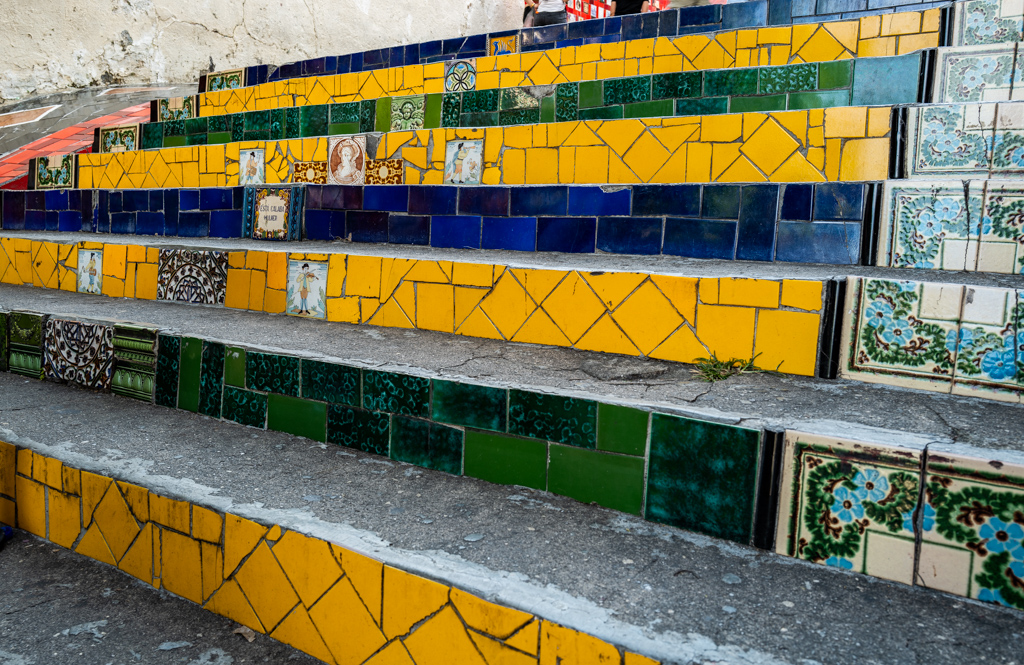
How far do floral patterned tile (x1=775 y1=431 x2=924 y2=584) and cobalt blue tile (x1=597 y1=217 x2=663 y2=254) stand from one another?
0.89 m

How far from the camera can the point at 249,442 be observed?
134 centimetres

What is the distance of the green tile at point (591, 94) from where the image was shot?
2.42m

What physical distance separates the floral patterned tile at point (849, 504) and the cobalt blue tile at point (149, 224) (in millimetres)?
2604

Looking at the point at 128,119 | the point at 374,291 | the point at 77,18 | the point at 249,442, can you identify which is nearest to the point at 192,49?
the point at 77,18

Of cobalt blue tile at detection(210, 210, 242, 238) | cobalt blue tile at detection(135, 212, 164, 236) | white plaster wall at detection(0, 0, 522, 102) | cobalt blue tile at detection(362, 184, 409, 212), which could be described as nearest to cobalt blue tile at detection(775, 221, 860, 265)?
cobalt blue tile at detection(362, 184, 409, 212)

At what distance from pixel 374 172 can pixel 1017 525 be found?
2.12 metres

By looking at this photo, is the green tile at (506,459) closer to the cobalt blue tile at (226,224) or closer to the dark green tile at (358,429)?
the dark green tile at (358,429)

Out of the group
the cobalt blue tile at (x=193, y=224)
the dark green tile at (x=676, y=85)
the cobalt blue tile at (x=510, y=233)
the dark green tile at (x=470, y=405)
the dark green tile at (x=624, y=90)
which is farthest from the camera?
the cobalt blue tile at (x=193, y=224)

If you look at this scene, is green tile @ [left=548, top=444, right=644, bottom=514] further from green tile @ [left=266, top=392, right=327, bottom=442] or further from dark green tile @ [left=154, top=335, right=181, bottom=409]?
dark green tile @ [left=154, top=335, right=181, bottom=409]

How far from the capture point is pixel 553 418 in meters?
1.08

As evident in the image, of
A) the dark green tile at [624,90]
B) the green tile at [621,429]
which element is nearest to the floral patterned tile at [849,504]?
the green tile at [621,429]

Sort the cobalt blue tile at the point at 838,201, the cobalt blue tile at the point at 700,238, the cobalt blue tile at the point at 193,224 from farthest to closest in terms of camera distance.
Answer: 1. the cobalt blue tile at the point at 193,224
2. the cobalt blue tile at the point at 700,238
3. the cobalt blue tile at the point at 838,201

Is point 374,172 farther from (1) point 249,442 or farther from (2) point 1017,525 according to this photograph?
(2) point 1017,525

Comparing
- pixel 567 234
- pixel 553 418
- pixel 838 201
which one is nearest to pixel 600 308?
pixel 553 418
